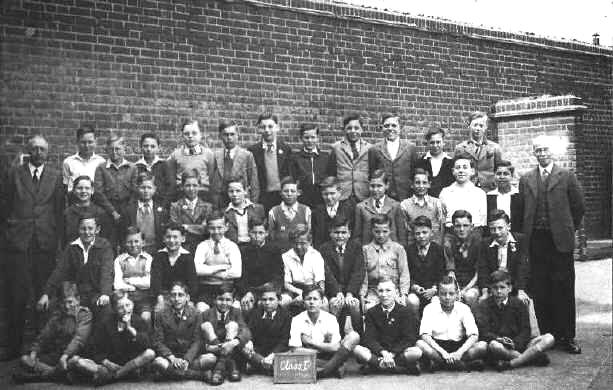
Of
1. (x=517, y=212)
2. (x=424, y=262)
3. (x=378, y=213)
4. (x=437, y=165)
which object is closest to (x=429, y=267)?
(x=424, y=262)

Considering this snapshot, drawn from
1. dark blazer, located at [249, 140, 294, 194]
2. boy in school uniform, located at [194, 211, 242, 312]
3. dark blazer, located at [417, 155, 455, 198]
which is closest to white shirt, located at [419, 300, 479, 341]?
dark blazer, located at [417, 155, 455, 198]

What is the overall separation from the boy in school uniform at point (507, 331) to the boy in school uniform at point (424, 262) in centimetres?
48

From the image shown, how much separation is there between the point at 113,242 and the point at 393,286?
2.62 meters

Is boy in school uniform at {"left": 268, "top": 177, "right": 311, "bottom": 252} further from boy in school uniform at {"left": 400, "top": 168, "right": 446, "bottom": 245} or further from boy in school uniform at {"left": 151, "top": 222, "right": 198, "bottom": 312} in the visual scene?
boy in school uniform at {"left": 400, "top": 168, "right": 446, "bottom": 245}

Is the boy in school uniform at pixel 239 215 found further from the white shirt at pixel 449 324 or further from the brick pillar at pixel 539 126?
the brick pillar at pixel 539 126

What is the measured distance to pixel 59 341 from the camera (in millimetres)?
5500

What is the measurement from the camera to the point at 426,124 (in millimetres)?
9898

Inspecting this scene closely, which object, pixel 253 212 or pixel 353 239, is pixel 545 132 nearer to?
pixel 353 239

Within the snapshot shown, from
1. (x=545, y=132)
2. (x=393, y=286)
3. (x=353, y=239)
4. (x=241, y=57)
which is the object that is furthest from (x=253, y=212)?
(x=545, y=132)

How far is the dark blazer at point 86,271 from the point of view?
5742mm

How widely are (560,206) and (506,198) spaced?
56 cm

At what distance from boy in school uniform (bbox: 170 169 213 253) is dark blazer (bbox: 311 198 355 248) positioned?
1.03 meters

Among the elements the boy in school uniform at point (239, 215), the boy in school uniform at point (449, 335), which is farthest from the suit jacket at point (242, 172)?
the boy in school uniform at point (449, 335)

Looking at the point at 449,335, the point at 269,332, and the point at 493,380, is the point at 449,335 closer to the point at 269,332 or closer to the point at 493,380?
the point at 493,380
